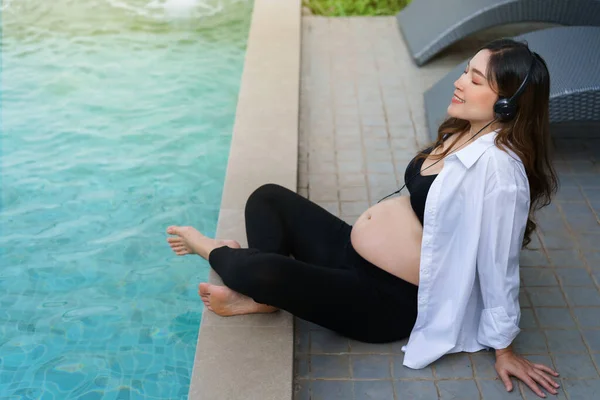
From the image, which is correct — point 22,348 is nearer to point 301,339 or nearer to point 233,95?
point 301,339

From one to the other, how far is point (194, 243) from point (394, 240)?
1089mm

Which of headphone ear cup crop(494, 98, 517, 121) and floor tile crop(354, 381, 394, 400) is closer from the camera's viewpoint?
headphone ear cup crop(494, 98, 517, 121)

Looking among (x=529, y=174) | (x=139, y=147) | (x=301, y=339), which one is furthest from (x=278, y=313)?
(x=139, y=147)

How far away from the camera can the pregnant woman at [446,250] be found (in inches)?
113

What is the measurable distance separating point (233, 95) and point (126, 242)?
7.55 feet

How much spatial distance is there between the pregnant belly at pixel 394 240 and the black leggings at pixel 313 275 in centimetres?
6

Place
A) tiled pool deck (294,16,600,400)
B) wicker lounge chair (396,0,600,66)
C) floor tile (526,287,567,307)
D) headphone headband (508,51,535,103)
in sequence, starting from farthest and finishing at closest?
wicker lounge chair (396,0,600,66) < floor tile (526,287,567,307) < tiled pool deck (294,16,600,400) < headphone headband (508,51,535,103)

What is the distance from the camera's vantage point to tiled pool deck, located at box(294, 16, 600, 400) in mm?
3252

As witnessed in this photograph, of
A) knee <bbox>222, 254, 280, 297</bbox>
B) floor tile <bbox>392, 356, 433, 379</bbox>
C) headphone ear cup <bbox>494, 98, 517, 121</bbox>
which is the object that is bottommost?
floor tile <bbox>392, 356, 433, 379</bbox>

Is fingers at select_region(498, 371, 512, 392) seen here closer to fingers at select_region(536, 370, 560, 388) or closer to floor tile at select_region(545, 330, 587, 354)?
fingers at select_region(536, 370, 560, 388)

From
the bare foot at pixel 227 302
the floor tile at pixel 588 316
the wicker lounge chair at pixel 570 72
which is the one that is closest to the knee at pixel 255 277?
the bare foot at pixel 227 302

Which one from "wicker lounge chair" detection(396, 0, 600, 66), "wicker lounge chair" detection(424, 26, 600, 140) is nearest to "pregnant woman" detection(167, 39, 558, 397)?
"wicker lounge chair" detection(424, 26, 600, 140)

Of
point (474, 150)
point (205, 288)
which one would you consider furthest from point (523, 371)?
point (205, 288)

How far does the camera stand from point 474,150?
9.45 ft
